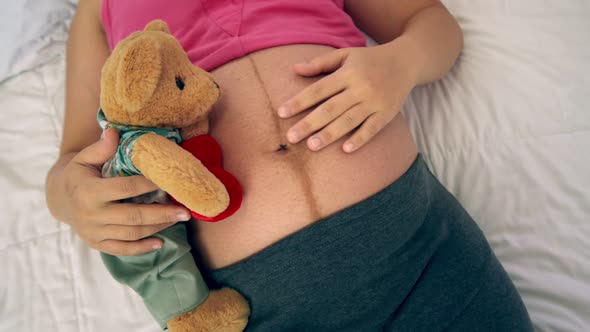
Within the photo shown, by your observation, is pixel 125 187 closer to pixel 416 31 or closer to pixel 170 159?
pixel 170 159

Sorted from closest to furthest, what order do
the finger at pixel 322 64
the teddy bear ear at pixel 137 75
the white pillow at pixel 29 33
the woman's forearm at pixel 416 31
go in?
the teddy bear ear at pixel 137 75
the finger at pixel 322 64
the woman's forearm at pixel 416 31
the white pillow at pixel 29 33

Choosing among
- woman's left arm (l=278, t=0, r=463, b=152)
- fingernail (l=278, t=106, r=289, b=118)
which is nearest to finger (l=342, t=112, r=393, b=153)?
woman's left arm (l=278, t=0, r=463, b=152)

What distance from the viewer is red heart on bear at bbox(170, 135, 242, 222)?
23.1 inches

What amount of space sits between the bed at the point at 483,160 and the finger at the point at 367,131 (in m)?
0.31

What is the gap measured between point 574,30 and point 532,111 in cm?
24

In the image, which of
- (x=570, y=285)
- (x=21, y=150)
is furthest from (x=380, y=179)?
(x=21, y=150)

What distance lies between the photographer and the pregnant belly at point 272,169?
2.11ft

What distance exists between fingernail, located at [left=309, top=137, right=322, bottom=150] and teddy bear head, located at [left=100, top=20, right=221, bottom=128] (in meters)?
0.16

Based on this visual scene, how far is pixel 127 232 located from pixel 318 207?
1.00 ft

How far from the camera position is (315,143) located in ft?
2.13

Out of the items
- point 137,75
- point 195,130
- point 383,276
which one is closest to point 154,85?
point 137,75

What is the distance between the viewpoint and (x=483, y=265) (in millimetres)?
715

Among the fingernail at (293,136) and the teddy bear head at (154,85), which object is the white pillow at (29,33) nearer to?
the teddy bear head at (154,85)

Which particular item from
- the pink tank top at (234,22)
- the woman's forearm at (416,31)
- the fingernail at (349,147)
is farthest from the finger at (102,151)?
the woman's forearm at (416,31)
